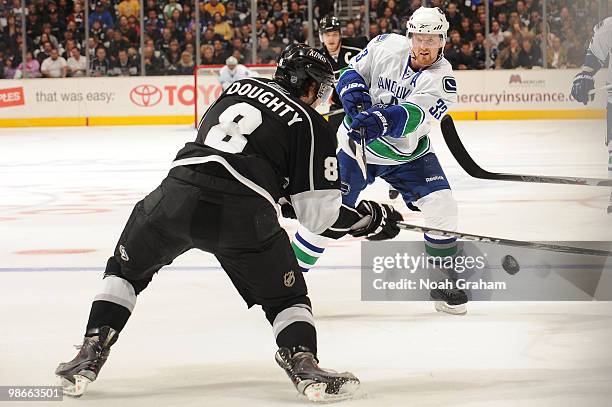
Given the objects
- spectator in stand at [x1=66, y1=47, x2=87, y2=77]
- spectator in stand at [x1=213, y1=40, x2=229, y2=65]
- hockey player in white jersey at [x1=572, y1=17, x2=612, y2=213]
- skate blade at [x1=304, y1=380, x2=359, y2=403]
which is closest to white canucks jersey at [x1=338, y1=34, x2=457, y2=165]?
skate blade at [x1=304, y1=380, x2=359, y2=403]

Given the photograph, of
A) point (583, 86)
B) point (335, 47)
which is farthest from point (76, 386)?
point (335, 47)

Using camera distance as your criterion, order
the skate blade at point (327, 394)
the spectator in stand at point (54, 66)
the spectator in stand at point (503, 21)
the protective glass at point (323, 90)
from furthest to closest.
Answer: the spectator in stand at point (54, 66)
the spectator in stand at point (503, 21)
the protective glass at point (323, 90)
the skate blade at point (327, 394)

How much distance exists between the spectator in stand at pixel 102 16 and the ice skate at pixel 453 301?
1108 centimetres

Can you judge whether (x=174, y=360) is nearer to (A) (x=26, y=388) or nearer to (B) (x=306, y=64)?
(A) (x=26, y=388)

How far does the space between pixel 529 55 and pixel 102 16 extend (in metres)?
5.47

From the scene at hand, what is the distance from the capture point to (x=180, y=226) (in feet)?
8.89

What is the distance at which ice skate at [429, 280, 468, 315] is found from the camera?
3.78 m

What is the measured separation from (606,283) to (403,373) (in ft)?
4.88

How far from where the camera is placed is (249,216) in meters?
2.69

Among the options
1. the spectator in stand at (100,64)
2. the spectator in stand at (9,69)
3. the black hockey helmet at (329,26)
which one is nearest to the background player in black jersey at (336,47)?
the black hockey helmet at (329,26)

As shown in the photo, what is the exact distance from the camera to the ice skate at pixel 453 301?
12.4ft

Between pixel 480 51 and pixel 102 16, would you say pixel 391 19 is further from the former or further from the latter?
pixel 102 16

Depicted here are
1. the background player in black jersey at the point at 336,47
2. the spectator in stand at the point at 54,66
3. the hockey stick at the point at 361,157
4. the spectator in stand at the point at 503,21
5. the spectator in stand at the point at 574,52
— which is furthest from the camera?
the spectator in stand at the point at 54,66

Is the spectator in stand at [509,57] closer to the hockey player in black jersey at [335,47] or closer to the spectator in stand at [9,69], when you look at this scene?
the spectator in stand at [9,69]
